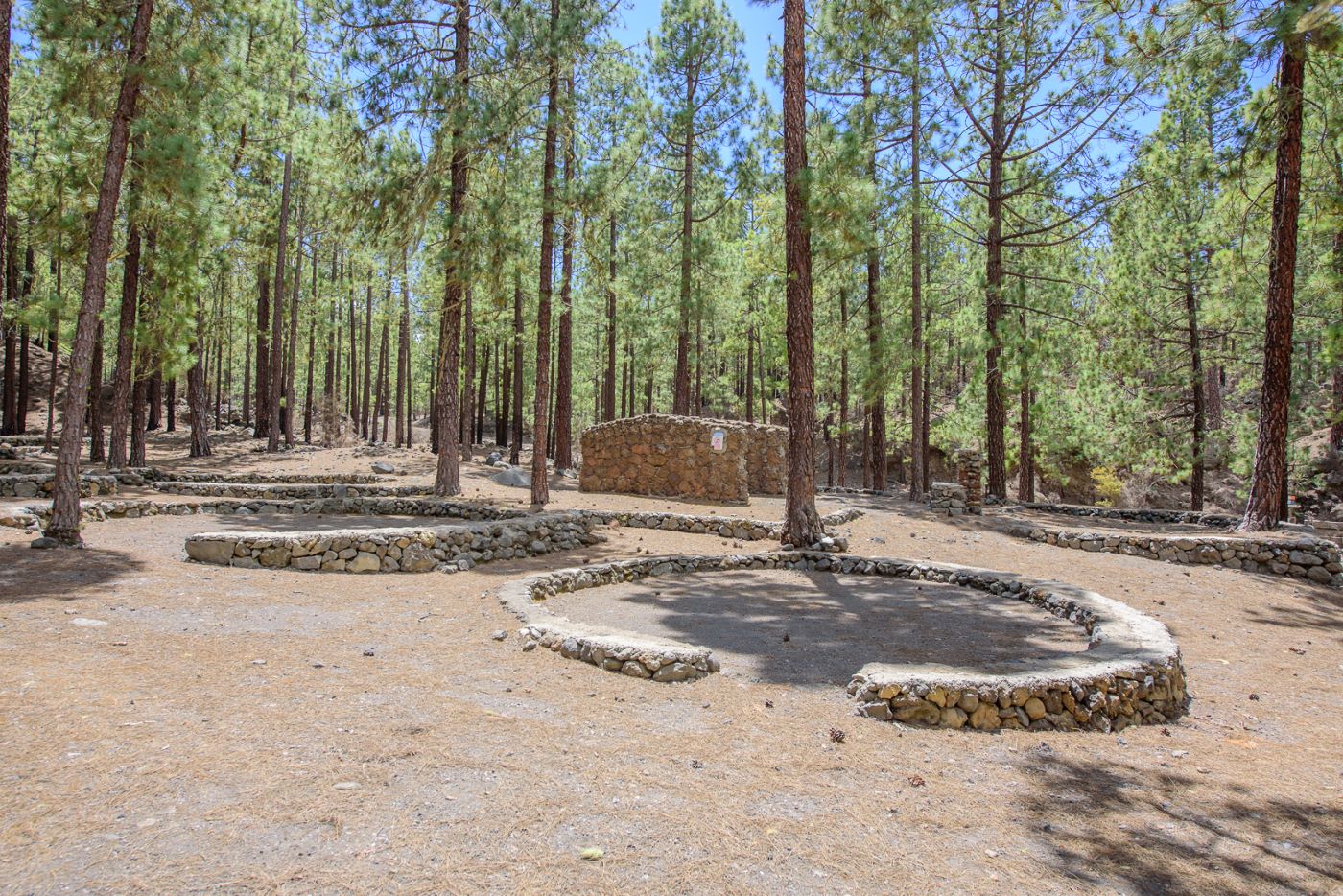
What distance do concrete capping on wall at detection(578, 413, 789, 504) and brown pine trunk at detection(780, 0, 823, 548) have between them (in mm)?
5041

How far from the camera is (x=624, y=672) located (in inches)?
199

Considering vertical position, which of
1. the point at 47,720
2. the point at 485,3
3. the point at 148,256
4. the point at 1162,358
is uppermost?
the point at 485,3

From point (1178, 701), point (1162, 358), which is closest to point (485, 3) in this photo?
point (1178, 701)

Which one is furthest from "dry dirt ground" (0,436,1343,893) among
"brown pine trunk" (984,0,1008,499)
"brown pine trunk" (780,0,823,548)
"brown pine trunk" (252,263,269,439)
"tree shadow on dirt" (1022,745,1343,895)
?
"brown pine trunk" (252,263,269,439)

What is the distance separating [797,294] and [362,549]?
253 inches

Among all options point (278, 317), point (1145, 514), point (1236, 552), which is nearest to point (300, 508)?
point (278, 317)

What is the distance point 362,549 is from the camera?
8.39 meters

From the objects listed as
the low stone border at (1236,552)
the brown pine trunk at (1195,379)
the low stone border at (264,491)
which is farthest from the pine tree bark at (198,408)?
the brown pine trunk at (1195,379)

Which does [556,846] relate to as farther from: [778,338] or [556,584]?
[778,338]

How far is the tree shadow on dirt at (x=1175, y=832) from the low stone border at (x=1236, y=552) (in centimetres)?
778

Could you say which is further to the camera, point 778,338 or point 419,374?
point 419,374

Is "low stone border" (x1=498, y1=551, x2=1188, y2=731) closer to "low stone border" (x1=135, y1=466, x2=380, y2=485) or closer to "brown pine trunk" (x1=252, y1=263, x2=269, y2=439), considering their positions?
"low stone border" (x1=135, y1=466, x2=380, y2=485)

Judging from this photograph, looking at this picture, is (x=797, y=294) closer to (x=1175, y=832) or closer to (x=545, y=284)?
(x=545, y=284)

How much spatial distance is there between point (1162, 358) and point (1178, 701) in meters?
15.2
